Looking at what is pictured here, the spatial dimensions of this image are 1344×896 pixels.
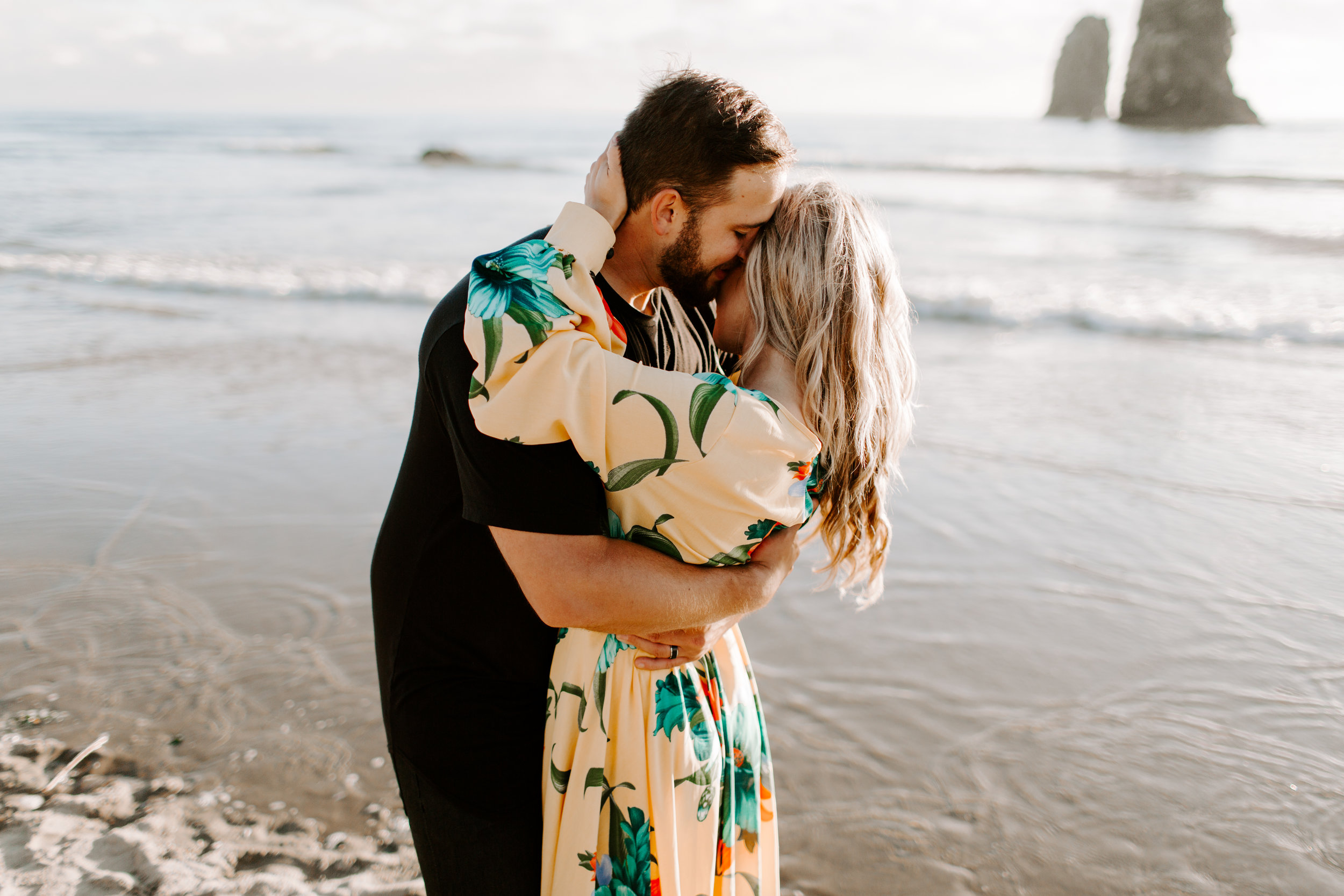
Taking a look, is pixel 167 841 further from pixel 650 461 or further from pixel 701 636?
pixel 650 461

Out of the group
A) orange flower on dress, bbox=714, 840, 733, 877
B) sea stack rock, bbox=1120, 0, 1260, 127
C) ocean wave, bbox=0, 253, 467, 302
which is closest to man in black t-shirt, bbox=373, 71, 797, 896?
orange flower on dress, bbox=714, 840, 733, 877

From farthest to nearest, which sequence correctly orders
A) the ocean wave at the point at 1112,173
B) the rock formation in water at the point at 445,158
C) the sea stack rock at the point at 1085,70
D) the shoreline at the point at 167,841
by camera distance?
the sea stack rock at the point at 1085,70, the rock formation in water at the point at 445,158, the ocean wave at the point at 1112,173, the shoreline at the point at 167,841

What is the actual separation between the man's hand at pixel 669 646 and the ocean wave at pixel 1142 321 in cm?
879

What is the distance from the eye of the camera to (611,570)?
1415 millimetres

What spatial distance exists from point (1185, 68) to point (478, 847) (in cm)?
6571

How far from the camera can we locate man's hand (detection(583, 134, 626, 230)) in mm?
1699

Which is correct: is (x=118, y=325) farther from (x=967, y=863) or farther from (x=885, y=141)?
(x=885, y=141)

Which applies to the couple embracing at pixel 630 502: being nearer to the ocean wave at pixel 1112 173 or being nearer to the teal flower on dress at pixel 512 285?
the teal flower on dress at pixel 512 285

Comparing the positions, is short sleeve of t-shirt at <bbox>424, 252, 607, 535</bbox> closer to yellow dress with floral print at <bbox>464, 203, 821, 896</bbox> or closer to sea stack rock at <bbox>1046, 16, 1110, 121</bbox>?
yellow dress with floral print at <bbox>464, 203, 821, 896</bbox>

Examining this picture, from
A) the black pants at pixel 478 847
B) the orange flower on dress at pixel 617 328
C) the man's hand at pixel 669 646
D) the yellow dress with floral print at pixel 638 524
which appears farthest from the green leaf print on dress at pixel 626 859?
the orange flower on dress at pixel 617 328

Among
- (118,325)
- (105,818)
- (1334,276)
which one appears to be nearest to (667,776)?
(105,818)

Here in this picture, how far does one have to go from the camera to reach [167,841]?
2.56 meters

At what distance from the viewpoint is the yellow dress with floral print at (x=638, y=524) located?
1.33 m

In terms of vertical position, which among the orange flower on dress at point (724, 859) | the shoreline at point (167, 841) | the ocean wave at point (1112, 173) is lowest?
the shoreline at point (167, 841)
